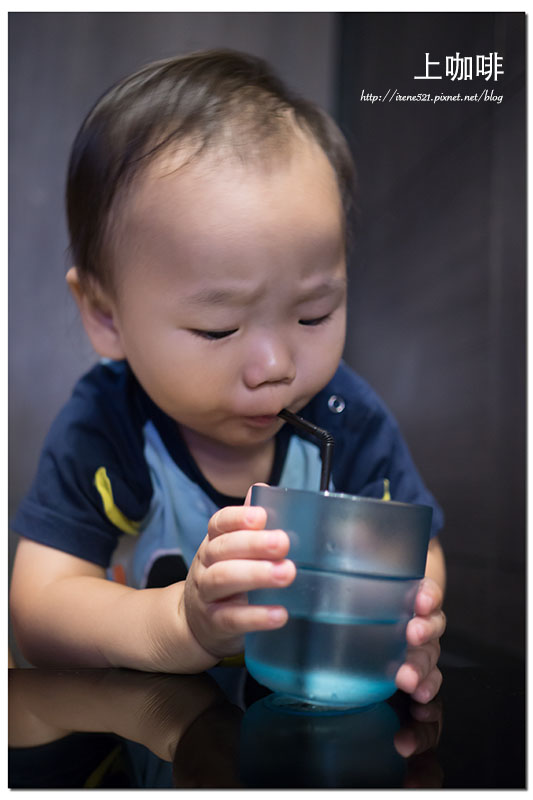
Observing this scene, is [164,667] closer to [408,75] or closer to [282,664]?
Result: [282,664]

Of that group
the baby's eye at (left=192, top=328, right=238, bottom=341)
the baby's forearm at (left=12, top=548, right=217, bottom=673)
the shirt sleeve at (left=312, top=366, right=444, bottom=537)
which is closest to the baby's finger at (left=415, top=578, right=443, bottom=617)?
the baby's forearm at (left=12, top=548, right=217, bottom=673)

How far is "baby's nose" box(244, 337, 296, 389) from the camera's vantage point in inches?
19.6

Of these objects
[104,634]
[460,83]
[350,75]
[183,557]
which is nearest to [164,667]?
[104,634]

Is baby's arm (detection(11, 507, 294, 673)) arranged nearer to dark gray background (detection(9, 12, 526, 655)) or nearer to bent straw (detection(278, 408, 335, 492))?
bent straw (detection(278, 408, 335, 492))

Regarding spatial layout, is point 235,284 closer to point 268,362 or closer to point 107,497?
point 268,362

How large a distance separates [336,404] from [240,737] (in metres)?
0.47

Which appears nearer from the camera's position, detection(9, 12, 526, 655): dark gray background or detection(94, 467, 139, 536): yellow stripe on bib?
detection(94, 467, 139, 536): yellow stripe on bib

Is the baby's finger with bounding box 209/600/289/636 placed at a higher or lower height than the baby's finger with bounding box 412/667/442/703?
higher

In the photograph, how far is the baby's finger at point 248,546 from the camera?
0.31m

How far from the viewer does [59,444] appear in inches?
25.4

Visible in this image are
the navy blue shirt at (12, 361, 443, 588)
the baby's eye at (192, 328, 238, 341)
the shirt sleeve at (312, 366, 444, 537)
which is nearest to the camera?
the baby's eye at (192, 328, 238, 341)

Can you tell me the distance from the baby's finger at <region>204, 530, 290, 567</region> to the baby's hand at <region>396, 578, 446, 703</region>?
8 cm

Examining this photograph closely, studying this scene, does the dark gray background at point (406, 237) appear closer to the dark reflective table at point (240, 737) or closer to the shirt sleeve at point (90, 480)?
the shirt sleeve at point (90, 480)

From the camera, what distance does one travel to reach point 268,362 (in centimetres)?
50
